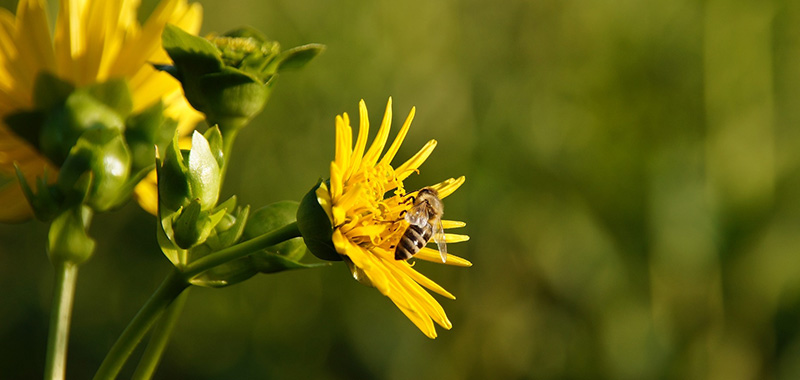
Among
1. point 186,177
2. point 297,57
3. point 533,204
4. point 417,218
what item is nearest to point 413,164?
point 417,218

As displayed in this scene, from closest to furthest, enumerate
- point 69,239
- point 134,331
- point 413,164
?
point 134,331 < point 69,239 < point 413,164

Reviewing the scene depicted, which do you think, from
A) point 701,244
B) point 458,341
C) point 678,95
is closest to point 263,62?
point 458,341

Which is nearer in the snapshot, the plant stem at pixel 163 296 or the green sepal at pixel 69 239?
the plant stem at pixel 163 296

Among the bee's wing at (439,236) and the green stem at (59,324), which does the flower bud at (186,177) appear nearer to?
the green stem at (59,324)

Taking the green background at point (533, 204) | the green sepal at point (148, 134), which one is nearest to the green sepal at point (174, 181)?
the green sepal at point (148, 134)

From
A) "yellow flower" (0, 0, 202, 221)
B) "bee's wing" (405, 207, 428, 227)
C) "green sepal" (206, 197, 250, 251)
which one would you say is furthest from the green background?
"green sepal" (206, 197, 250, 251)

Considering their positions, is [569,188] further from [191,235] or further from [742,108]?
[191,235]

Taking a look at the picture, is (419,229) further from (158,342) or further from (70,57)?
(70,57)
